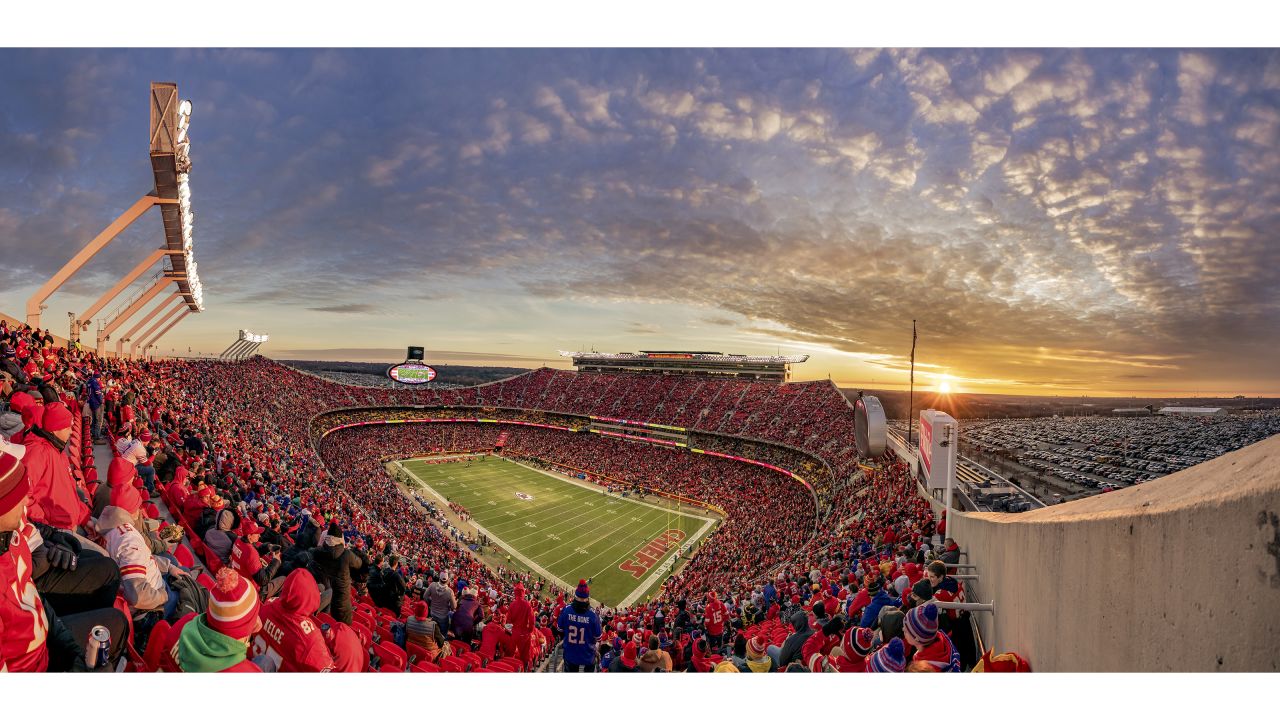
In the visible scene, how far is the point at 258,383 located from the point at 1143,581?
34.3m

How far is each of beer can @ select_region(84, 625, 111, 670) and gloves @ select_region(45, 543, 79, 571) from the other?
1.13 feet

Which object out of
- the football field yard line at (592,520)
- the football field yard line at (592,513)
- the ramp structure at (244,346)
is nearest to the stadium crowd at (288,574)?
the football field yard line at (592,520)

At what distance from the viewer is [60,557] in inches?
86.6

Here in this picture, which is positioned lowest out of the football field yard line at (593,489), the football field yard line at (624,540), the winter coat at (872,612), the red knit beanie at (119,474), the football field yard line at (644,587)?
the football field yard line at (644,587)

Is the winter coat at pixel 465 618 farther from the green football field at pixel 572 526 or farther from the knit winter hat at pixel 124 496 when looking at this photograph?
the green football field at pixel 572 526

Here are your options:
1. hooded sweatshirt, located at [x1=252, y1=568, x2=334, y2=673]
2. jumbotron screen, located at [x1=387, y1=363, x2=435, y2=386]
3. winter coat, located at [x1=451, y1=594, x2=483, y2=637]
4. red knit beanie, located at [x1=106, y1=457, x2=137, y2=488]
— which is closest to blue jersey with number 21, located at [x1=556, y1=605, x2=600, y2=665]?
winter coat, located at [x1=451, y1=594, x2=483, y2=637]

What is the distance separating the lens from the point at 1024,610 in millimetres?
3100

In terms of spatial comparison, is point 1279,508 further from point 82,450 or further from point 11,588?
point 82,450

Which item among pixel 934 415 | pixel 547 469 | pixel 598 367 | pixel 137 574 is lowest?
pixel 547 469

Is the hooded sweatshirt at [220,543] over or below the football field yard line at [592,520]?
over

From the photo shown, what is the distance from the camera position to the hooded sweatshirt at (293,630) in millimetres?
2289

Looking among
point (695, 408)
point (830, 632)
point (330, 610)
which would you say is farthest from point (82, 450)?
point (695, 408)

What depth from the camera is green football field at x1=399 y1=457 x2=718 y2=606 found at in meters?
16.8

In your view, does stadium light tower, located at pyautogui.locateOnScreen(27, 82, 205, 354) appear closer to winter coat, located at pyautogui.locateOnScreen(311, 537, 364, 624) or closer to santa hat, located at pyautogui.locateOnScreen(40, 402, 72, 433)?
santa hat, located at pyautogui.locateOnScreen(40, 402, 72, 433)
